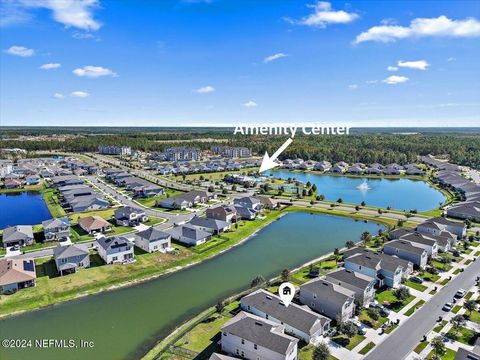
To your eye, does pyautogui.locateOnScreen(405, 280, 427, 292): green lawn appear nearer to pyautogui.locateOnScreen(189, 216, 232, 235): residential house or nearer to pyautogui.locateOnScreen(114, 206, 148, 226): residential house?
pyautogui.locateOnScreen(189, 216, 232, 235): residential house

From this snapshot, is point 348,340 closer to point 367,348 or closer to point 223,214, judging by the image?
point 367,348

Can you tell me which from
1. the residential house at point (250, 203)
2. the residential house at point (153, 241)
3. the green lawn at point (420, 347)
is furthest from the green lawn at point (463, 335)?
the residential house at point (250, 203)

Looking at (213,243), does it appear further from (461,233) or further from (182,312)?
(461,233)

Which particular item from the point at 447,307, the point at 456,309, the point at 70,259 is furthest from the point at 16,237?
the point at 456,309

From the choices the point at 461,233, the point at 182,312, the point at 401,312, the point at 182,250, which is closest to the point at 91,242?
the point at 182,250

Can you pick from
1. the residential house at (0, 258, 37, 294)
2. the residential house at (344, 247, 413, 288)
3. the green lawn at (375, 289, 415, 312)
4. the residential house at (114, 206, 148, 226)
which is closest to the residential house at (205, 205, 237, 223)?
the residential house at (114, 206, 148, 226)

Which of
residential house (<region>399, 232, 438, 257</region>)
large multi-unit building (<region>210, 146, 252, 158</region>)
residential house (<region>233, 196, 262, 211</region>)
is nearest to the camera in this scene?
residential house (<region>399, 232, 438, 257</region>)

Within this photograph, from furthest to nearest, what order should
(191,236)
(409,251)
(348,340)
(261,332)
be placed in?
(191,236) < (409,251) < (348,340) < (261,332)
